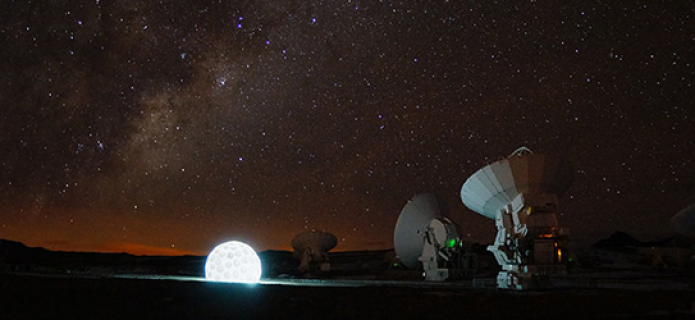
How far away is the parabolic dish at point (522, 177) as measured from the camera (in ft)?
76.0

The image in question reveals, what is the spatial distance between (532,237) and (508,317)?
1397 cm

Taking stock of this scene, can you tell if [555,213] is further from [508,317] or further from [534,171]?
[508,317]

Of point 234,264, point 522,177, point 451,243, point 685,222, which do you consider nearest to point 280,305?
point 234,264

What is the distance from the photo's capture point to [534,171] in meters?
23.2

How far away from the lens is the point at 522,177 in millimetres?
23422

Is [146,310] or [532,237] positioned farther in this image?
[532,237]

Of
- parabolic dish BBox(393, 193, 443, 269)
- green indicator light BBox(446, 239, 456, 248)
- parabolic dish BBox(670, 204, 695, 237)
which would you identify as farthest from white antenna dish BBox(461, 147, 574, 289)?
parabolic dish BBox(670, 204, 695, 237)

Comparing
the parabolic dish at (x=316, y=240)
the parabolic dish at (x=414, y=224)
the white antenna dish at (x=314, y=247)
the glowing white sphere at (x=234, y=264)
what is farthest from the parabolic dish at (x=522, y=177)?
the parabolic dish at (x=316, y=240)

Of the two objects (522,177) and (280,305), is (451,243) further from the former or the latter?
(280,305)

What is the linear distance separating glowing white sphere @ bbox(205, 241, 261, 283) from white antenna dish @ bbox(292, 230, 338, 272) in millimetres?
21674

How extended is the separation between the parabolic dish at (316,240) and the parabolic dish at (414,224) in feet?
49.7

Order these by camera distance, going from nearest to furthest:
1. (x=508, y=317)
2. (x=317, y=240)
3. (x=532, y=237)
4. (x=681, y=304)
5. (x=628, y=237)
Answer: (x=508, y=317), (x=681, y=304), (x=532, y=237), (x=317, y=240), (x=628, y=237)

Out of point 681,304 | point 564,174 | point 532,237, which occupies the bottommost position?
point 681,304

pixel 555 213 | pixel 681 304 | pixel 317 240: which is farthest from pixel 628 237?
pixel 681 304
